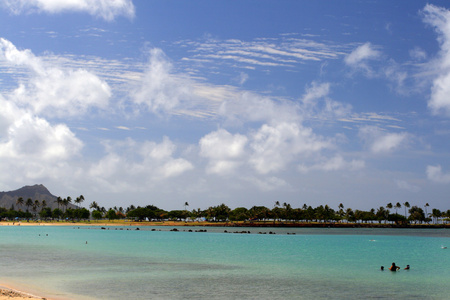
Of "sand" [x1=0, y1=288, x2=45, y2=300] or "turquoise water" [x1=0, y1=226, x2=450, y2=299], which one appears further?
→ "turquoise water" [x1=0, y1=226, x2=450, y2=299]

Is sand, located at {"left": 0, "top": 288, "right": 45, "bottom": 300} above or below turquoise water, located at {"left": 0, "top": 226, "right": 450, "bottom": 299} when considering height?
above

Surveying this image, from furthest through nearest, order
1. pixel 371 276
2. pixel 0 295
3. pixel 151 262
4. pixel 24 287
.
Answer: pixel 151 262, pixel 371 276, pixel 24 287, pixel 0 295

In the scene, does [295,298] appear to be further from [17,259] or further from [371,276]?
[17,259]

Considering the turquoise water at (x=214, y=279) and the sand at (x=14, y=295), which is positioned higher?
the sand at (x=14, y=295)

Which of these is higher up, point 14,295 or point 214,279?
point 14,295

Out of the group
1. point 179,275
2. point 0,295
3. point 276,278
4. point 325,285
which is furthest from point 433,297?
point 0,295

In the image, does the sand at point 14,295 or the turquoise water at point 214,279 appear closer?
the sand at point 14,295

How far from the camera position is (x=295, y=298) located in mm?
29312

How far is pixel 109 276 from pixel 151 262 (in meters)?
13.0

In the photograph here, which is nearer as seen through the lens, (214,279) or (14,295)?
(14,295)

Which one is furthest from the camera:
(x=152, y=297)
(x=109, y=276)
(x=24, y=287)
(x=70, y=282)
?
(x=109, y=276)

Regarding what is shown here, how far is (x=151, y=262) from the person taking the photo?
1989 inches

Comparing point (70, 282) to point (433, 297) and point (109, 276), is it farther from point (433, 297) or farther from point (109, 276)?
point (433, 297)

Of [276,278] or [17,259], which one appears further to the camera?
[17,259]
